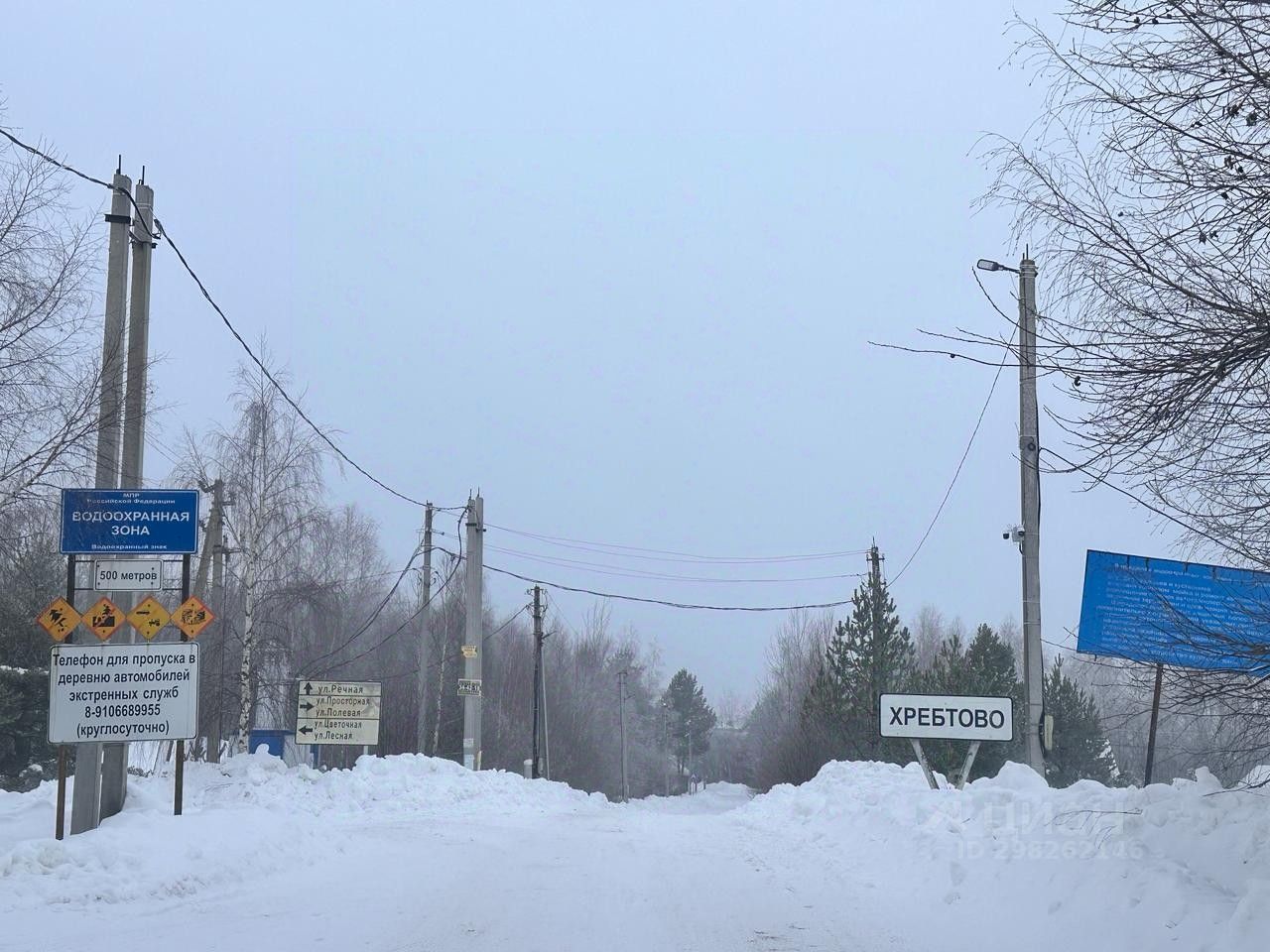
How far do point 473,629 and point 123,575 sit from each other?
66.9 ft

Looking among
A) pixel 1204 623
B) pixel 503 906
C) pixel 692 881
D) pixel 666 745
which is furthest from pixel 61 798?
pixel 666 745

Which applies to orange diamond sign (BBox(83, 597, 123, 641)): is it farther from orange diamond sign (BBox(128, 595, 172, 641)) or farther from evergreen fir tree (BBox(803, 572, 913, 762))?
evergreen fir tree (BBox(803, 572, 913, 762))

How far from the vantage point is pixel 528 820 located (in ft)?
72.7

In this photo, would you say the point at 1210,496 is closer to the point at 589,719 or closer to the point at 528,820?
the point at 528,820

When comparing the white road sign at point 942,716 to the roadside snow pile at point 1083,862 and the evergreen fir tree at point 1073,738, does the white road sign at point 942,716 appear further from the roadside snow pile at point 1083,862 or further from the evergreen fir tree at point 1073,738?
the evergreen fir tree at point 1073,738

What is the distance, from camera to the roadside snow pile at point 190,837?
1023 centimetres

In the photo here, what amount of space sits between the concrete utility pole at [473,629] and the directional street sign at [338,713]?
2.69m

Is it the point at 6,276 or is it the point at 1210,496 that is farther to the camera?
the point at 6,276

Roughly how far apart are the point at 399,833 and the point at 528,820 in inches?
213

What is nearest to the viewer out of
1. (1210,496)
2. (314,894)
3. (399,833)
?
(1210,496)

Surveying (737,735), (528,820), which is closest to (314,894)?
(528,820)

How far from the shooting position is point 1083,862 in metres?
9.21

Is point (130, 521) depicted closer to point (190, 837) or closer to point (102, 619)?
point (102, 619)

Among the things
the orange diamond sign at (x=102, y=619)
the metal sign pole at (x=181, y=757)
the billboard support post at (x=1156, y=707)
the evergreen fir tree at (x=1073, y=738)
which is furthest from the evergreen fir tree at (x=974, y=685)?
the orange diamond sign at (x=102, y=619)
